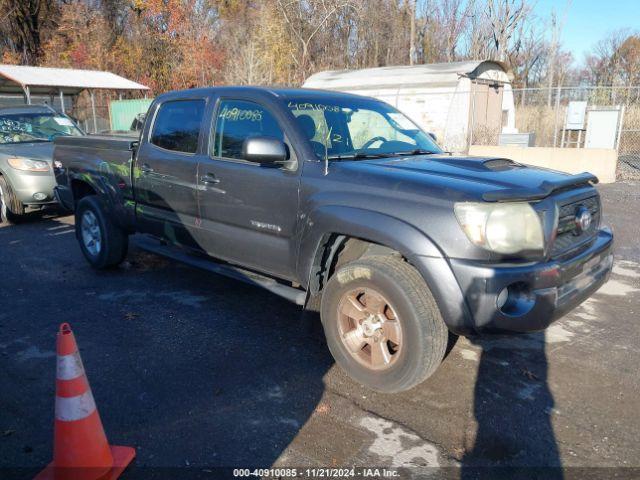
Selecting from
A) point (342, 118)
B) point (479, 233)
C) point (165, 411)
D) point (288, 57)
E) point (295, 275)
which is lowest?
point (165, 411)

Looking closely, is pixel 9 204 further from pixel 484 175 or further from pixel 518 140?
pixel 518 140

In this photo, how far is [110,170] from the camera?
5598 mm

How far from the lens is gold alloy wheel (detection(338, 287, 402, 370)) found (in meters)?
3.36

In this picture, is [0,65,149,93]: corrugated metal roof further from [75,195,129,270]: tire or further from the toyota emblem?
the toyota emblem

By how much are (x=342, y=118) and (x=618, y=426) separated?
2.89m

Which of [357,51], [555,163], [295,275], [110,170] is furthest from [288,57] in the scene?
[295,275]

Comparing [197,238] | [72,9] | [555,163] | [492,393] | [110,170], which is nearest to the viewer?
[492,393]

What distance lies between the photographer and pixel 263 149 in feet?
11.9

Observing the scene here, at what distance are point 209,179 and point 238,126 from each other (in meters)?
0.50

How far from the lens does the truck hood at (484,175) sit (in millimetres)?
3062

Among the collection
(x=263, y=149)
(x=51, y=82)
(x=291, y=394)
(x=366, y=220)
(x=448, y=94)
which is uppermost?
(x=51, y=82)

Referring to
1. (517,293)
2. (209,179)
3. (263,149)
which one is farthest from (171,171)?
(517,293)

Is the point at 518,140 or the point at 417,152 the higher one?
the point at 417,152

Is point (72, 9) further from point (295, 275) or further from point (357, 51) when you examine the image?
point (295, 275)
